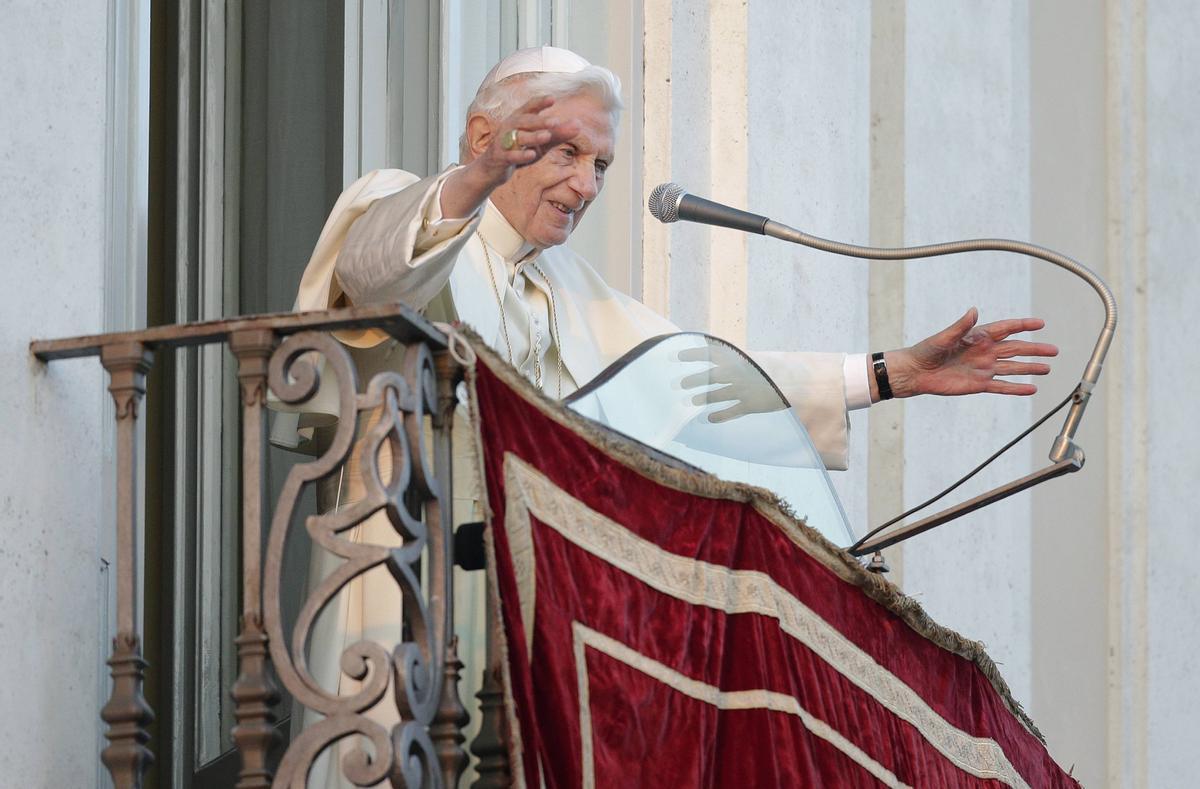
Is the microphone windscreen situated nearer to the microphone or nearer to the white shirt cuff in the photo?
the microphone

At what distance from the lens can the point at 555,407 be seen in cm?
306

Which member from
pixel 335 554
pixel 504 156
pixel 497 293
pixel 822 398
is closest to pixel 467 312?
pixel 497 293

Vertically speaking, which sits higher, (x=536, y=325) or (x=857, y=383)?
(x=536, y=325)

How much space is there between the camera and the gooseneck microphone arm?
3.53m

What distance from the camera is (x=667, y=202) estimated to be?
149 inches

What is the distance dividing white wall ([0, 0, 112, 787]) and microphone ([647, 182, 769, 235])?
1.02m

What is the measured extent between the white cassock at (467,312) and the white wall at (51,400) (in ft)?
1.41

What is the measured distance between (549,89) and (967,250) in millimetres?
888

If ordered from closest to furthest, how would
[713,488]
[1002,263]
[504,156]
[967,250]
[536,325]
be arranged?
Result: 1. [504,156]
2. [713,488]
3. [967,250]
4. [536,325]
5. [1002,263]

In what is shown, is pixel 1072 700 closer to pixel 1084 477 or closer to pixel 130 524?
pixel 1084 477

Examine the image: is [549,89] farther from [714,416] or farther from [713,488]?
[713,488]

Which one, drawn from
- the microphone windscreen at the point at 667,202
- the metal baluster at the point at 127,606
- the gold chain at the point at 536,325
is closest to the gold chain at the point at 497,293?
the gold chain at the point at 536,325

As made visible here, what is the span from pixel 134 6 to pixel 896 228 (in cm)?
334

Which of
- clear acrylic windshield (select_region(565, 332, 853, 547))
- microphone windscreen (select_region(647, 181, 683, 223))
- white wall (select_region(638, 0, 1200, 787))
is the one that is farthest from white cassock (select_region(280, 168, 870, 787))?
white wall (select_region(638, 0, 1200, 787))
